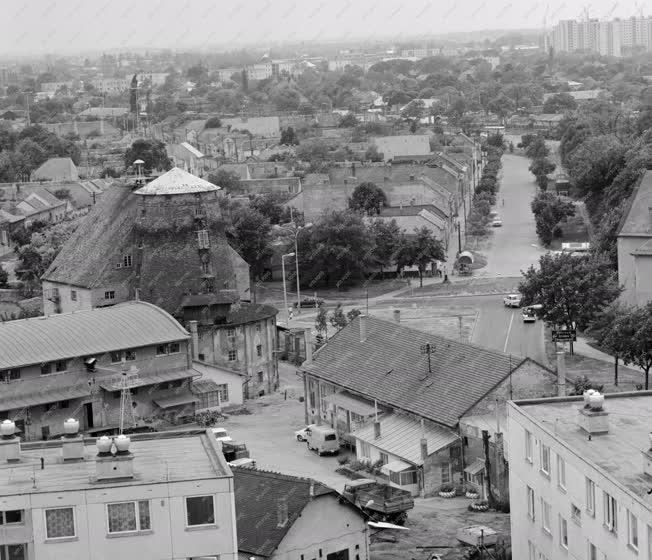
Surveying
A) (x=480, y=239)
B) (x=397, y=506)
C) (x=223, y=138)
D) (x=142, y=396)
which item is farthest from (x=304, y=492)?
(x=223, y=138)

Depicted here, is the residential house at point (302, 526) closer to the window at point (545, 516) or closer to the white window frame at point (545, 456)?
the window at point (545, 516)

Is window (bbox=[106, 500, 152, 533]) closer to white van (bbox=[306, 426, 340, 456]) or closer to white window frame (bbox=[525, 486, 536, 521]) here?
white window frame (bbox=[525, 486, 536, 521])

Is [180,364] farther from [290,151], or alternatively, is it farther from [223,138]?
[223,138]

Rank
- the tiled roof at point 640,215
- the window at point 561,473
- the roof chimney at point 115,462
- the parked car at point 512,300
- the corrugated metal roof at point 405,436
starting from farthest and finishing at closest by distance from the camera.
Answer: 1. the parked car at point 512,300
2. the tiled roof at point 640,215
3. the corrugated metal roof at point 405,436
4. the window at point 561,473
5. the roof chimney at point 115,462

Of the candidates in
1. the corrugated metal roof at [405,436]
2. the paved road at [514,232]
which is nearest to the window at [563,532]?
the corrugated metal roof at [405,436]

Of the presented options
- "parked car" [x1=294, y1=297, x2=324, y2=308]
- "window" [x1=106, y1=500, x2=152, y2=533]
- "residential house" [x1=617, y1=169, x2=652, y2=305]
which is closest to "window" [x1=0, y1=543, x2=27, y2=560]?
"window" [x1=106, y1=500, x2=152, y2=533]

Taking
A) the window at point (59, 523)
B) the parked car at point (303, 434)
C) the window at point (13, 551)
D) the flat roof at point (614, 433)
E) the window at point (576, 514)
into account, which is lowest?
the parked car at point (303, 434)
